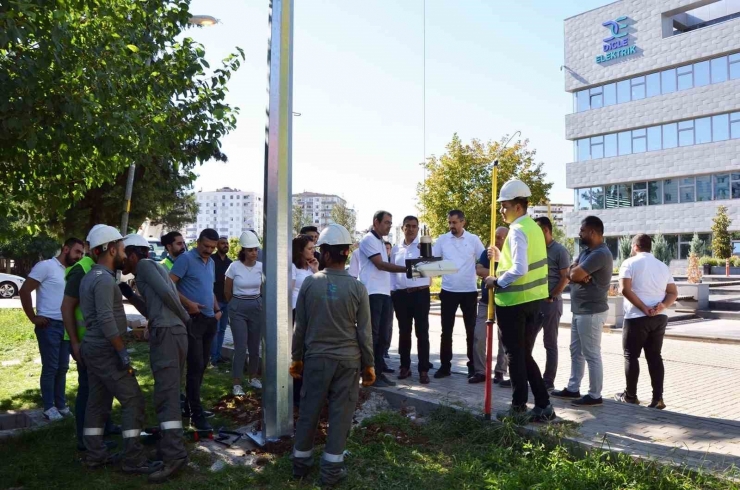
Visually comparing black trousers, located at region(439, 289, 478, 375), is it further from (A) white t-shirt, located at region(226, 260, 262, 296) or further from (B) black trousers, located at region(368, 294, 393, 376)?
(A) white t-shirt, located at region(226, 260, 262, 296)

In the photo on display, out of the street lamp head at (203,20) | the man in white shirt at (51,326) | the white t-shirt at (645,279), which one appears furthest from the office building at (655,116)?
the man in white shirt at (51,326)

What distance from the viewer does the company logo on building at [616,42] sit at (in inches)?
1859

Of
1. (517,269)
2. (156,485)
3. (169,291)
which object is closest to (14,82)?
(169,291)

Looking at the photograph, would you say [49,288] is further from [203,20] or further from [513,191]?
[203,20]

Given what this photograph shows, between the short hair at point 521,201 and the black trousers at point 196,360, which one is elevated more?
the short hair at point 521,201

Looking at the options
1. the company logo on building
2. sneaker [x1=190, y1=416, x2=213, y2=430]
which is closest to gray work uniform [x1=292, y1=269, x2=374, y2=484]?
sneaker [x1=190, y1=416, x2=213, y2=430]

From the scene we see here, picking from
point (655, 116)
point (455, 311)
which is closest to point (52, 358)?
point (455, 311)

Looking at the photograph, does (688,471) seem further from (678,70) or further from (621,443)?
(678,70)

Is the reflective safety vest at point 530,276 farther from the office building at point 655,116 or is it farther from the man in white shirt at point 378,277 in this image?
the office building at point 655,116

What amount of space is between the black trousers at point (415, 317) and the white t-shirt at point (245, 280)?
5.89ft

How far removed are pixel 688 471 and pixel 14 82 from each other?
6.51 meters

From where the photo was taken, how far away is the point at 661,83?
4556 cm

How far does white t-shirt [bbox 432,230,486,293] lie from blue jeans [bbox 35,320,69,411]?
14.8 ft

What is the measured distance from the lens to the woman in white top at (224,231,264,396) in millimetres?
7988
